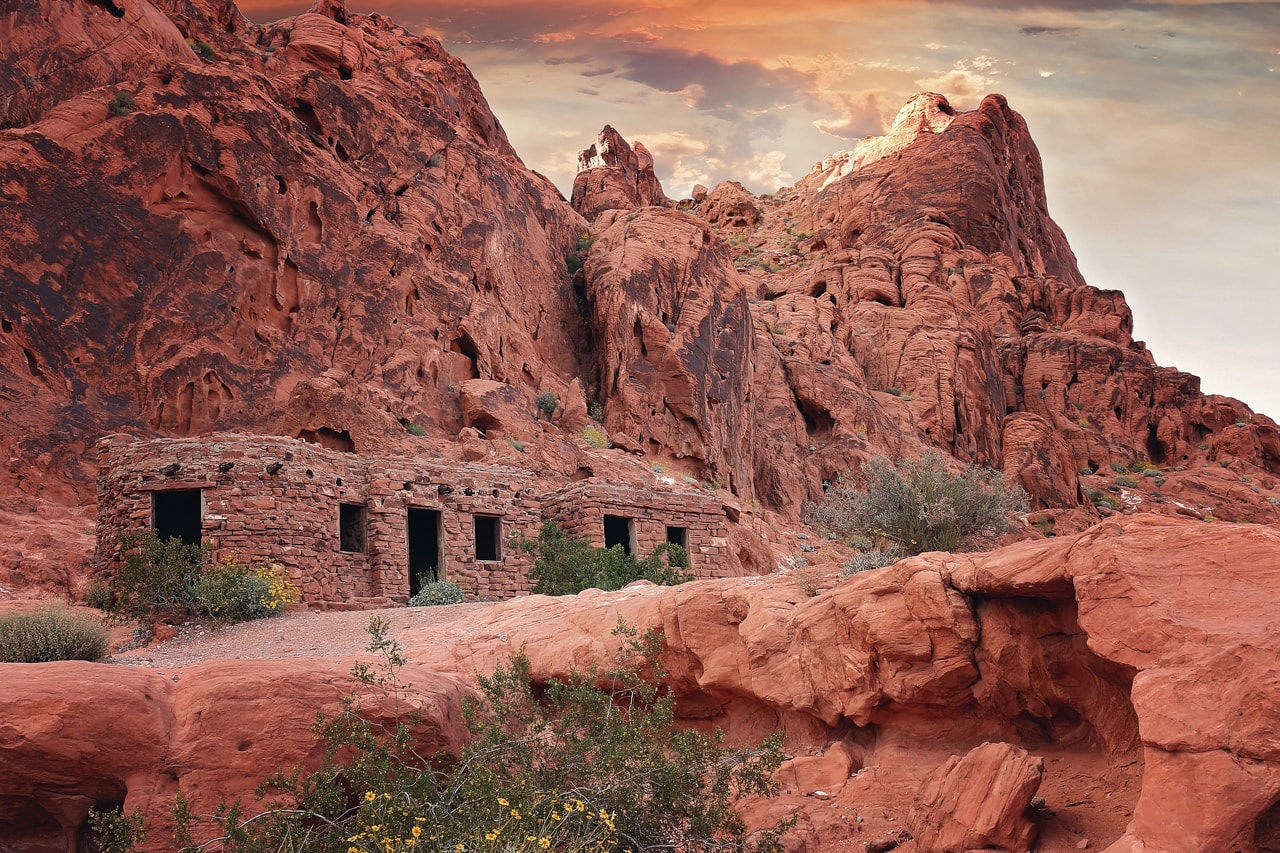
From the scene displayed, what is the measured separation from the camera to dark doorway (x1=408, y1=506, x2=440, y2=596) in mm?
23109

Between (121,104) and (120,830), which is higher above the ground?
(121,104)

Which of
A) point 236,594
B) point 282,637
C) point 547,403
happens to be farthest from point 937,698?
point 547,403

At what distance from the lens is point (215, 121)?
96.0 ft

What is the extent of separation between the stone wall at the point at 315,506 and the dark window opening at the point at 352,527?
6cm

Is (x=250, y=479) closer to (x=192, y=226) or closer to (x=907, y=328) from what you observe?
(x=192, y=226)

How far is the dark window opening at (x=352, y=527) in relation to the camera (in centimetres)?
2177

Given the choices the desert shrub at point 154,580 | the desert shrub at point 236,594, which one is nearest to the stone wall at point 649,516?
the desert shrub at point 236,594

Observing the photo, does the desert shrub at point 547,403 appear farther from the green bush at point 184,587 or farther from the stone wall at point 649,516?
the green bush at point 184,587

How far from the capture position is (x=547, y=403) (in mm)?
31938

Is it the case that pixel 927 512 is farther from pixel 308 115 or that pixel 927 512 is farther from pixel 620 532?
pixel 308 115

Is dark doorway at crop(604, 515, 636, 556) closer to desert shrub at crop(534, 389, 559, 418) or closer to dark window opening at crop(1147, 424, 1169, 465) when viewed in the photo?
desert shrub at crop(534, 389, 559, 418)

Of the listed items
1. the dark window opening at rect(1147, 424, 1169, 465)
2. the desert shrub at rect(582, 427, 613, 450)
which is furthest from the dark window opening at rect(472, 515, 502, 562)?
the dark window opening at rect(1147, 424, 1169, 465)

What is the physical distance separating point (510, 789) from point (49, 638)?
8512mm

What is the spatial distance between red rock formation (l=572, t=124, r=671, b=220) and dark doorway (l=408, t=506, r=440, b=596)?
1188 inches
